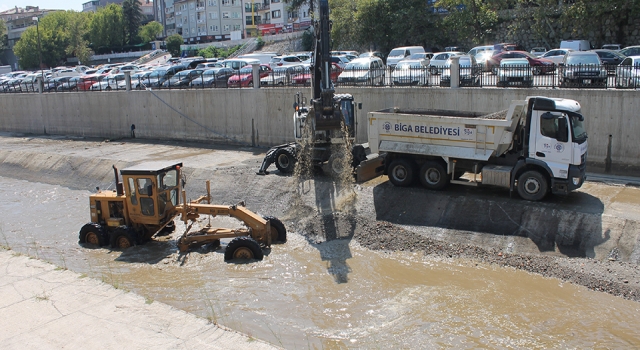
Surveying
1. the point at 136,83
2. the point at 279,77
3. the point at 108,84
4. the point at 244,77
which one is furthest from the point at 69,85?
the point at 279,77

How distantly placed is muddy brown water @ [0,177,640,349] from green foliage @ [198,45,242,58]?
54.7m

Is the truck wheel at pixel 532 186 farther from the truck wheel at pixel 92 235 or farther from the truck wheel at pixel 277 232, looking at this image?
the truck wheel at pixel 92 235

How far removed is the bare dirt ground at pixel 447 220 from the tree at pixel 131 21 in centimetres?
7488

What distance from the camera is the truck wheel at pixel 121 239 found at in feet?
44.9

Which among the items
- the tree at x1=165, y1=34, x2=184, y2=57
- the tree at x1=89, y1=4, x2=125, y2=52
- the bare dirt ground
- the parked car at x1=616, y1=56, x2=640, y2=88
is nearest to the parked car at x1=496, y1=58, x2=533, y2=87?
the parked car at x1=616, y1=56, x2=640, y2=88

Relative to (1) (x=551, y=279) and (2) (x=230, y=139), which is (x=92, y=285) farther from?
(2) (x=230, y=139)

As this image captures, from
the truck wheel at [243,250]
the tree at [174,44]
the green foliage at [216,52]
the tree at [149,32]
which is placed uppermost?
the tree at [149,32]

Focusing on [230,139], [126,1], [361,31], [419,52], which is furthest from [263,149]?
[126,1]

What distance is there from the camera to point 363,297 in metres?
10.9

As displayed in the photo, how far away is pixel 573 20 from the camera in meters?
34.0

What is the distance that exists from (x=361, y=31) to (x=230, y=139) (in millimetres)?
18890

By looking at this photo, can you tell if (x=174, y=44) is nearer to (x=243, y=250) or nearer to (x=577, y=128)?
(x=243, y=250)

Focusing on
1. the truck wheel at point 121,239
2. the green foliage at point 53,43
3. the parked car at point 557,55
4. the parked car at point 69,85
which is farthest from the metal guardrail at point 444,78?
the green foliage at point 53,43

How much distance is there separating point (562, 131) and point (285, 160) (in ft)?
28.1
